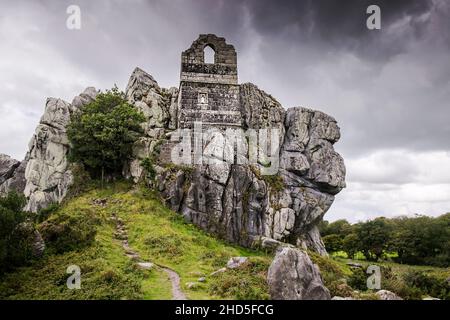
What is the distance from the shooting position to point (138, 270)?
2000cm

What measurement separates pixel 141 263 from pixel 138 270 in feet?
6.02

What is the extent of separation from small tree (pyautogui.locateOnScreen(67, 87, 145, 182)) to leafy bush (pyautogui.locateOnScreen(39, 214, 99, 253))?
50.7 feet

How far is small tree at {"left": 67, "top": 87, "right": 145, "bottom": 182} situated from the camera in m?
39.9

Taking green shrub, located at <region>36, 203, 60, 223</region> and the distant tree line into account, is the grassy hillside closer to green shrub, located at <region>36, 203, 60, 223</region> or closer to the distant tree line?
green shrub, located at <region>36, 203, 60, 223</region>

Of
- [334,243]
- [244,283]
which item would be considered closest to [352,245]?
[334,243]

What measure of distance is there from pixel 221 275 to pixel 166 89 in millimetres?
32192

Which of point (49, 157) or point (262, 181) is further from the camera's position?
point (49, 157)

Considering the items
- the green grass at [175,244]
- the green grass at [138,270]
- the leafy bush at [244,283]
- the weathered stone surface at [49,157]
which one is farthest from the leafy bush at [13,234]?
the weathered stone surface at [49,157]

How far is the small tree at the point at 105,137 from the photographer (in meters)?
39.9

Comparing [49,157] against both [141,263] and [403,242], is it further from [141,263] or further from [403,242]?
[403,242]

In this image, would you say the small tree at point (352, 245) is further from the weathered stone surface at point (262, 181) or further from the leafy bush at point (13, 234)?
the leafy bush at point (13, 234)

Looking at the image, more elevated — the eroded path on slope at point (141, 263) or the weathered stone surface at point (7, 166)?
the weathered stone surface at point (7, 166)

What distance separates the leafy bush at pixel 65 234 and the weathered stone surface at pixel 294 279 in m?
13.4
